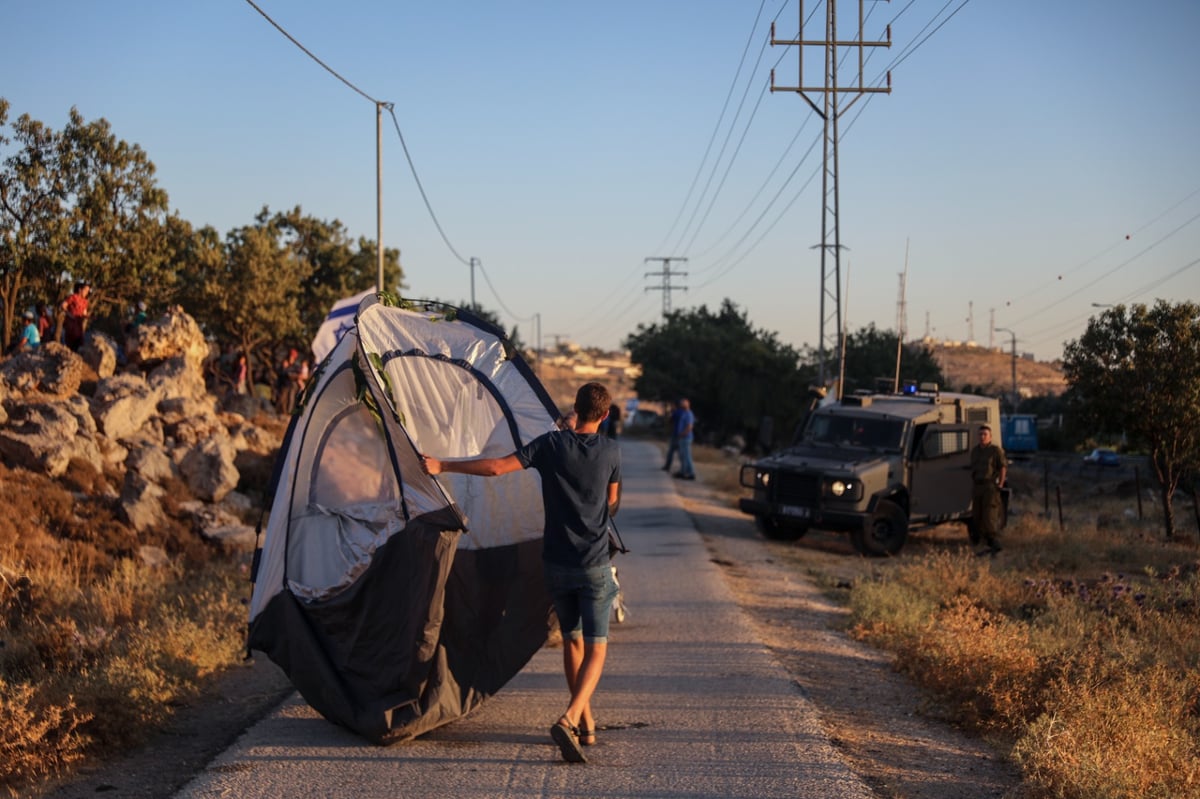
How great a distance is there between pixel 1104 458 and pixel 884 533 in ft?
116

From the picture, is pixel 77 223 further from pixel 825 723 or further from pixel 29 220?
pixel 825 723

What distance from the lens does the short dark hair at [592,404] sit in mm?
6523

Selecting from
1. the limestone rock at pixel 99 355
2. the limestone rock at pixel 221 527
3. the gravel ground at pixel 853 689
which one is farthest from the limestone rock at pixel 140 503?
the gravel ground at pixel 853 689

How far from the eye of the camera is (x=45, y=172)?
19922 millimetres

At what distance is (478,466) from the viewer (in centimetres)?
663

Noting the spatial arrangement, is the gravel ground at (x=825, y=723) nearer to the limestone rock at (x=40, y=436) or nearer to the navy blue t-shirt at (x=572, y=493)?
the navy blue t-shirt at (x=572, y=493)

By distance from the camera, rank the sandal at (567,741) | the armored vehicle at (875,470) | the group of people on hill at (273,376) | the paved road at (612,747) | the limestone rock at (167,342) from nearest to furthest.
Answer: the paved road at (612,747) → the sandal at (567,741) → the armored vehicle at (875,470) → the limestone rock at (167,342) → the group of people on hill at (273,376)

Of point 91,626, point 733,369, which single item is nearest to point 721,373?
point 733,369

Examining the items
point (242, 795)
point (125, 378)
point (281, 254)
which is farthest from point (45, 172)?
point (242, 795)

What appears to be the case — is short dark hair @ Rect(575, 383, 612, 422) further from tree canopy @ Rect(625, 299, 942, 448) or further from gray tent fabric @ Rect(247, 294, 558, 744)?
tree canopy @ Rect(625, 299, 942, 448)

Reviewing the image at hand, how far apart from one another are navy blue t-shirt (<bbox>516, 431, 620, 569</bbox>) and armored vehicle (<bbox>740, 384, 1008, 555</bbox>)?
34.7 feet

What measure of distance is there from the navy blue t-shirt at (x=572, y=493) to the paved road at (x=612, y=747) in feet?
3.79

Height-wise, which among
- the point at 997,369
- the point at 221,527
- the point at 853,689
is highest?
the point at 997,369

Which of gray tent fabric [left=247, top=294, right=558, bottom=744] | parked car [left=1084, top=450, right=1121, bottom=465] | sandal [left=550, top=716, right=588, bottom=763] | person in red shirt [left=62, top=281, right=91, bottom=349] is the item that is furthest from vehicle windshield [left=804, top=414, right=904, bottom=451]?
parked car [left=1084, top=450, right=1121, bottom=465]
